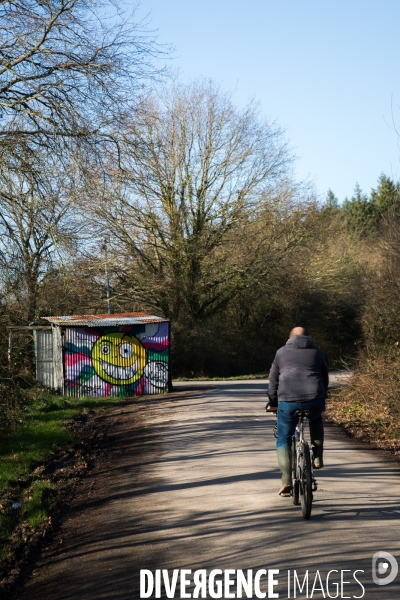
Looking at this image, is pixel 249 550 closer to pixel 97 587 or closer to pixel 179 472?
pixel 97 587

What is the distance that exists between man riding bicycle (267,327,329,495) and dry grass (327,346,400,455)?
487cm

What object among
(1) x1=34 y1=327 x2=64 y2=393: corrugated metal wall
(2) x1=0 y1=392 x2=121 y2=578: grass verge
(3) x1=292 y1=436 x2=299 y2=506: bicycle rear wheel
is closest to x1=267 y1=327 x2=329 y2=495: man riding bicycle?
(3) x1=292 y1=436 x2=299 y2=506: bicycle rear wheel

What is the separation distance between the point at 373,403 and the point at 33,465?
847cm

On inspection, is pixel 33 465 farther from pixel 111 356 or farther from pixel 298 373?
pixel 111 356

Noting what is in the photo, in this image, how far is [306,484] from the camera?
25.2 ft

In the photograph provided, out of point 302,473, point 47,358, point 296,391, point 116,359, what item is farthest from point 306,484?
point 47,358

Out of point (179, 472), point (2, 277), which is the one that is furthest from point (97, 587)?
point (2, 277)

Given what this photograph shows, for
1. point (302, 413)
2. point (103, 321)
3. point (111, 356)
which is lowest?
point (302, 413)

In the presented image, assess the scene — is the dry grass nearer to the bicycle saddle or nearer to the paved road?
the paved road

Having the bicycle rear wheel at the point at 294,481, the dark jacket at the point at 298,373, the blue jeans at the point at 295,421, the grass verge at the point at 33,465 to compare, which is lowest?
the grass verge at the point at 33,465

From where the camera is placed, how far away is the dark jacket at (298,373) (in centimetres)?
829

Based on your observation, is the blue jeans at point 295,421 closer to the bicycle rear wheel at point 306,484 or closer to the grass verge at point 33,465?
the bicycle rear wheel at point 306,484

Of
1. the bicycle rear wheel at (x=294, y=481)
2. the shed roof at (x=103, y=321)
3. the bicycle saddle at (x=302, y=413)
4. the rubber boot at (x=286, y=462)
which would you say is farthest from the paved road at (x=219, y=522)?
the shed roof at (x=103, y=321)

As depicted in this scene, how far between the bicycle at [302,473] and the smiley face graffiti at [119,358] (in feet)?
57.9
